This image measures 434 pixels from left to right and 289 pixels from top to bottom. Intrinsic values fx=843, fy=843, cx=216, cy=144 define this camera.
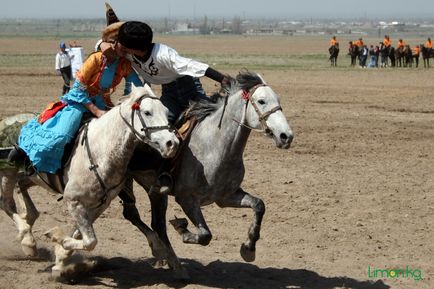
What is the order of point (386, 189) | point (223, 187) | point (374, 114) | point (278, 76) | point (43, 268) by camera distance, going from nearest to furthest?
point (223, 187)
point (43, 268)
point (386, 189)
point (374, 114)
point (278, 76)

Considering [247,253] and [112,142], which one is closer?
[112,142]

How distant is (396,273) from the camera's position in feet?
24.2

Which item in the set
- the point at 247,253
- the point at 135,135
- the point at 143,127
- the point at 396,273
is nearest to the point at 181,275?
the point at 247,253

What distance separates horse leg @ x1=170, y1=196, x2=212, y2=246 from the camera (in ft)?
22.1

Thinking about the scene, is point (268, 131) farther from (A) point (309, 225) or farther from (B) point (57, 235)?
(A) point (309, 225)

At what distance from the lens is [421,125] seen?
15344mm

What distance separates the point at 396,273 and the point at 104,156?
2.77 m

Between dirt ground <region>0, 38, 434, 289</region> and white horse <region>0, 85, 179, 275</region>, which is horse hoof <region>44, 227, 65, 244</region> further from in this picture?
dirt ground <region>0, 38, 434, 289</region>

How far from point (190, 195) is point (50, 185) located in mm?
1269

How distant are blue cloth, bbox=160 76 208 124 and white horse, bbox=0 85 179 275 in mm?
760

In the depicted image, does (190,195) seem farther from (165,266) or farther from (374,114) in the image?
(374,114)

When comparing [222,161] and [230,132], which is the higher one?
[230,132]

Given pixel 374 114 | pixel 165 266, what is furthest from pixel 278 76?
pixel 165 266

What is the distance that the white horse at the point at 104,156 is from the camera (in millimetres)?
6238
